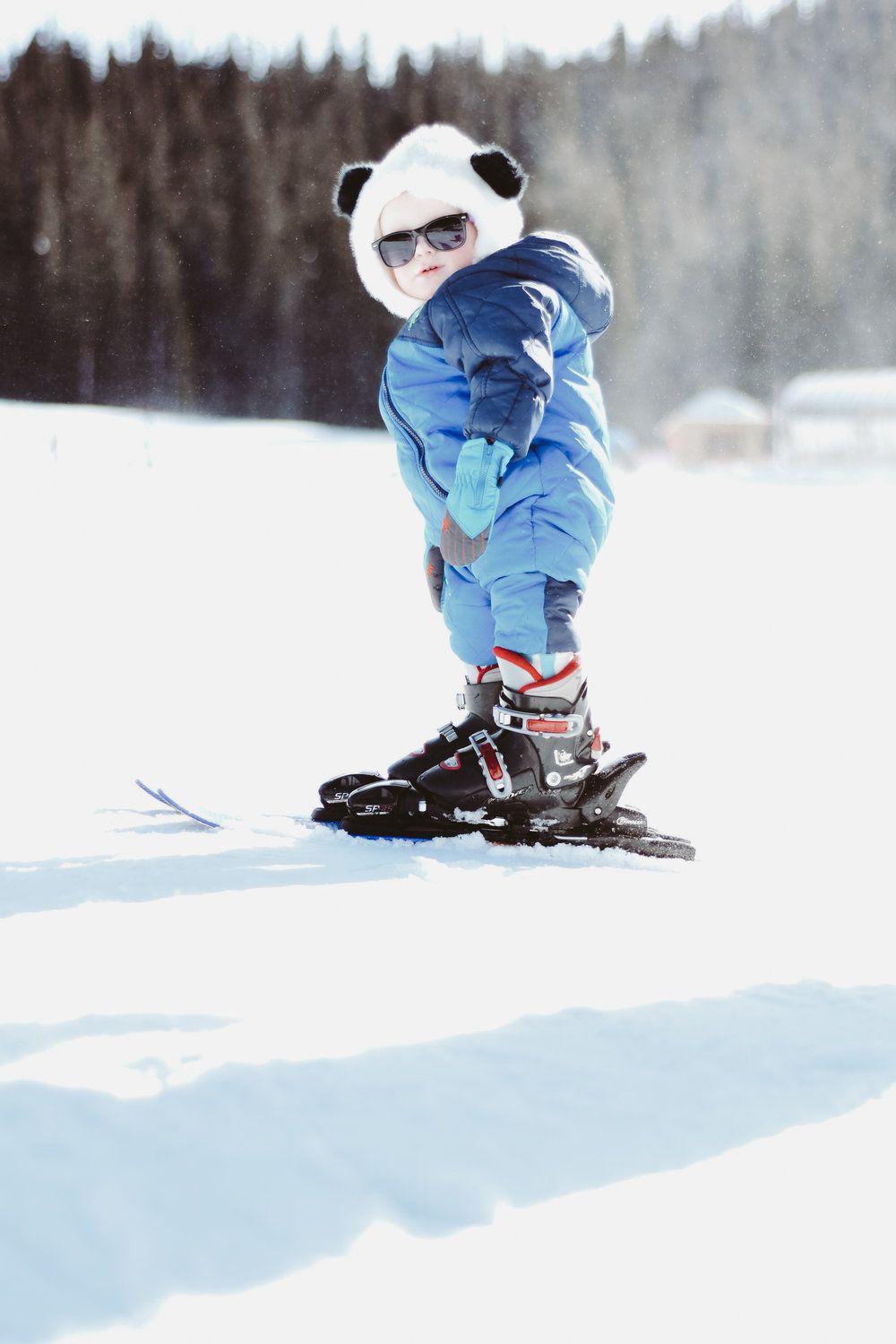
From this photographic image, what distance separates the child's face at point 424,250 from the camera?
6.13 ft

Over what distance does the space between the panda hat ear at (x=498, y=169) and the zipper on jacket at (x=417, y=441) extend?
0.41 metres

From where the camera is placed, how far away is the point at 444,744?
2.02 m

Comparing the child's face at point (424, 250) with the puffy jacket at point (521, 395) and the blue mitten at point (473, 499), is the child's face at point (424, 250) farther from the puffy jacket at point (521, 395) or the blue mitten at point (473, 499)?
the blue mitten at point (473, 499)

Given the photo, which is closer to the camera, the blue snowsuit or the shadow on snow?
the shadow on snow

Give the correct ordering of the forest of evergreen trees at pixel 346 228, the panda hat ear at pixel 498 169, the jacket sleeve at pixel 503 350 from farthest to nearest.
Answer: the forest of evergreen trees at pixel 346 228 → the panda hat ear at pixel 498 169 → the jacket sleeve at pixel 503 350

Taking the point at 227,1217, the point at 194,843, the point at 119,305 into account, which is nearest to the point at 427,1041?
the point at 227,1217

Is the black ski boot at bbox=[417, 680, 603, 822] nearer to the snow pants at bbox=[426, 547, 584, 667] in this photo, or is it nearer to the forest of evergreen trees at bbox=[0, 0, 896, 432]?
the snow pants at bbox=[426, 547, 584, 667]

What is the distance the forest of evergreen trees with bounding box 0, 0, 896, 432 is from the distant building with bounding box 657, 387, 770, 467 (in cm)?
107

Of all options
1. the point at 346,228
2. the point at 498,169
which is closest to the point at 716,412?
the point at 346,228

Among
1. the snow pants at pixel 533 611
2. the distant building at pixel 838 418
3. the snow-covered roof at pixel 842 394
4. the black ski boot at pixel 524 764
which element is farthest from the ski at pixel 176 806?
the snow-covered roof at pixel 842 394

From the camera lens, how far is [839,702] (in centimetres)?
317

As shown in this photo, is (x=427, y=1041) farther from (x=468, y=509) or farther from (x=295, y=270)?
(x=295, y=270)

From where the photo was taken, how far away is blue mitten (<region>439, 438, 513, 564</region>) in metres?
1.64

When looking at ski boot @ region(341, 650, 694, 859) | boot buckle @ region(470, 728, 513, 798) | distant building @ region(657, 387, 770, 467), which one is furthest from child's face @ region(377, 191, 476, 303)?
distant building @ region(657, 387, 770, 467)
